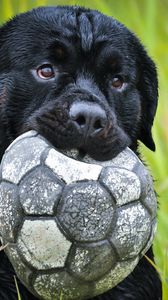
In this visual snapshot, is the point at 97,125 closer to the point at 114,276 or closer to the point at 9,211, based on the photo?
the point at 9,211

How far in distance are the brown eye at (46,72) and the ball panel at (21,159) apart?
74 centimetres

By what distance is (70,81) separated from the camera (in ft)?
17.7

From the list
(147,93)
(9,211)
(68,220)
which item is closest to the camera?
(68,220)

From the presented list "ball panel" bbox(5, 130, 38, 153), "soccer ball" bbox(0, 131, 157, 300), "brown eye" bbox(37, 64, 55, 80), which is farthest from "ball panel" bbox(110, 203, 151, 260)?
"brown eye" bbox(37, 64, 55, 80)

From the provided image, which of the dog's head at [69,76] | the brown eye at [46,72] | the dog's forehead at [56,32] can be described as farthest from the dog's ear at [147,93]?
the brown eye at [46,72]

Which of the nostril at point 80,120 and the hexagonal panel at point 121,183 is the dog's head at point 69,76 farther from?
the hexagonal panel at point 121,183

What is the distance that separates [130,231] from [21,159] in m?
0.62

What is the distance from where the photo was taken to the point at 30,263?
4605mm

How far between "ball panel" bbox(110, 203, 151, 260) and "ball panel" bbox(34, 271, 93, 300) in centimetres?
25

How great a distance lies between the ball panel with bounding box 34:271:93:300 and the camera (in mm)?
4605

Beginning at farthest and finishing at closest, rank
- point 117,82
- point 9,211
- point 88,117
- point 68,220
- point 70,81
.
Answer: point 117,82 < point 70,81 < point 88,117 < point 9,211 < point 68,220

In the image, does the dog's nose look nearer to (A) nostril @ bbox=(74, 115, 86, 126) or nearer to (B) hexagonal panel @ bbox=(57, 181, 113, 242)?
(A) nostril @ bbox=(74, 115, 86, 126)

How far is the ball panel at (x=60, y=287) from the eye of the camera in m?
4.61

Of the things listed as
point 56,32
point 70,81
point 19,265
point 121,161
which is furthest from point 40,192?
point 56,32
